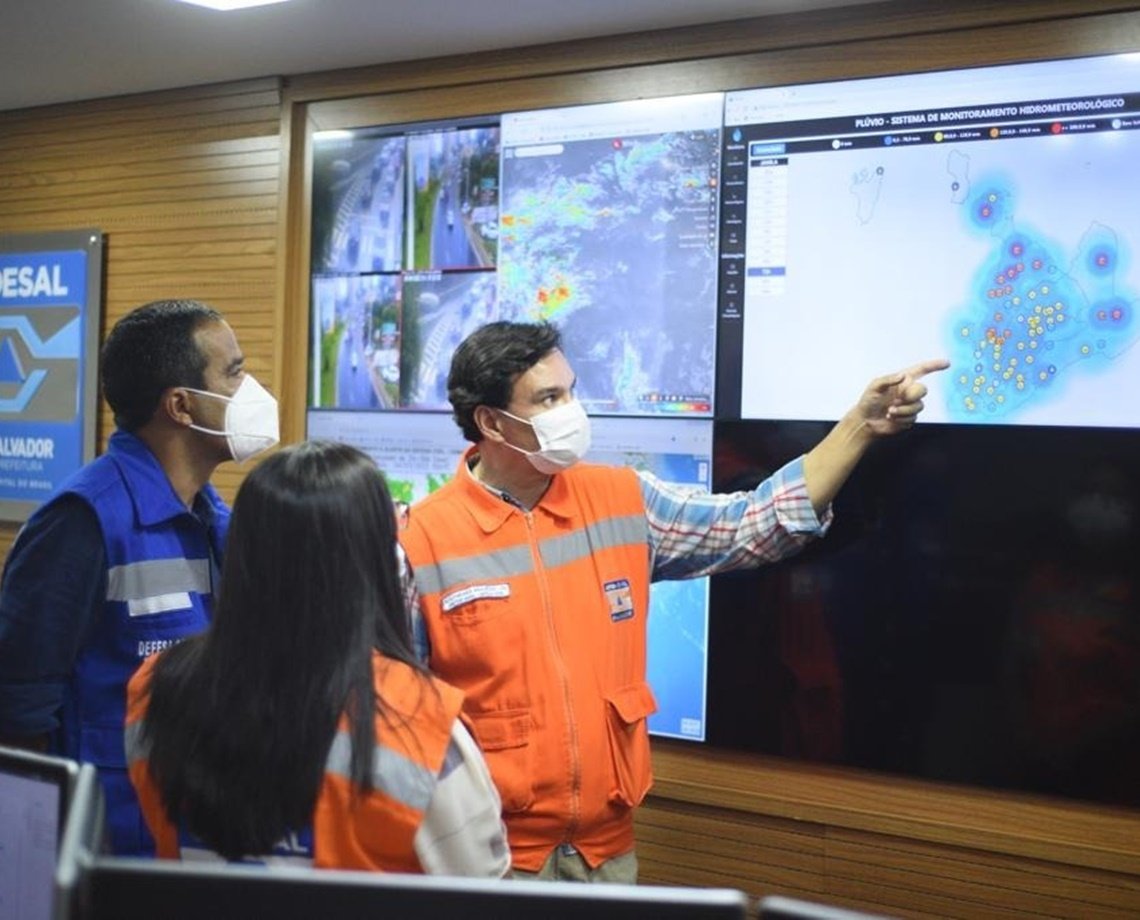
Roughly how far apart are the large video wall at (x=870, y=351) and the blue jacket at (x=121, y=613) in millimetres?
989

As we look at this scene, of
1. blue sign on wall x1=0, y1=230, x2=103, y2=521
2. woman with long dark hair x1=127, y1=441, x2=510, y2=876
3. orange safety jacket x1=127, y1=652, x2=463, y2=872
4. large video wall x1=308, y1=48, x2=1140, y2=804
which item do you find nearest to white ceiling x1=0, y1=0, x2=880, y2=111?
large video wall x1=308, y1=48, x2=1140, y2=804

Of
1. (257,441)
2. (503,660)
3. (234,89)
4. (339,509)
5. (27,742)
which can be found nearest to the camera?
(339,509)

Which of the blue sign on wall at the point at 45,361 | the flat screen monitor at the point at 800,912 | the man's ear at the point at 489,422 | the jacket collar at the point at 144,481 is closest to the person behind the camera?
the flat screen monitor at the point at 800,912

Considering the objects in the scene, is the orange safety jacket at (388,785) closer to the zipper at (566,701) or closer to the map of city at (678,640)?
the zipper at (566,701)

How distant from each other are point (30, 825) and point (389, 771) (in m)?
0.34

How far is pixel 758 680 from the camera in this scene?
97.6 inches

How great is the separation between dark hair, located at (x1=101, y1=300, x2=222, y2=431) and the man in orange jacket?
18.6 inches

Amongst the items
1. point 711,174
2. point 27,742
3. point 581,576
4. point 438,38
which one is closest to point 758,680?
point 581,576

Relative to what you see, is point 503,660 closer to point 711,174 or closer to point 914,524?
point 914,524

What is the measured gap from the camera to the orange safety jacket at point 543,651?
1.93 meters

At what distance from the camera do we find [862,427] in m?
2.08

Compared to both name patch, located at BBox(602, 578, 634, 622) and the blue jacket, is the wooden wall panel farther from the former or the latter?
name patch, located at BBox(602, 578, 634, 622)

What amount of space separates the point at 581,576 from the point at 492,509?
0.19 metres

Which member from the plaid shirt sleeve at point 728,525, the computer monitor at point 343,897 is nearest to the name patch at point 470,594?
the plaid shirt sleeve at point 728,525
